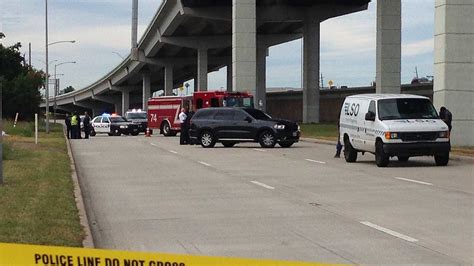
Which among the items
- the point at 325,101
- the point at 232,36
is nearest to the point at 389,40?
the point at 232,36

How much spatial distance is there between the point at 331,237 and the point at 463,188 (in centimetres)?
703

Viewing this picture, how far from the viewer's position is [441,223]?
11508 mm

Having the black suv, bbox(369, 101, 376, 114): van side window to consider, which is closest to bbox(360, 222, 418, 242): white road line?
bbox(369, 101, 376, 114): van side window

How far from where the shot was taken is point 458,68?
30.6 meters

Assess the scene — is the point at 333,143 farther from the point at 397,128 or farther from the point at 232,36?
the point at 232,36

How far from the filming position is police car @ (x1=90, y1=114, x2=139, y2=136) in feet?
191

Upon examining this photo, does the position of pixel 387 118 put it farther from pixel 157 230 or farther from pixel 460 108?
pixel 157 230

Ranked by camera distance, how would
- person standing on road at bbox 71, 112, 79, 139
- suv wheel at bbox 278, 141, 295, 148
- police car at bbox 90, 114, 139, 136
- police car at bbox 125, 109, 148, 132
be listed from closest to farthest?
1. suv wheel at bbox 278, 141, 295, 148
2. person standing on road at bbox 71, 112, 79, 139
3. police car at bbox 90, 114, 139, 136
4. police car at bbox 125, 109, 148, 132

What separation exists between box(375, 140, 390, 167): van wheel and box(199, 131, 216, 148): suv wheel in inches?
519

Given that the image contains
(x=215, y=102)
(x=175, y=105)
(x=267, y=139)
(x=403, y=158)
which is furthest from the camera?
(x=175, y=105)

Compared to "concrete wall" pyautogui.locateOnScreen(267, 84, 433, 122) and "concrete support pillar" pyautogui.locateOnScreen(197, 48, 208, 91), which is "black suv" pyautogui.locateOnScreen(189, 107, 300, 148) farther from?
"concrete support pillar" pyautogui.locateOnScreen(197, 48, 208, 91)

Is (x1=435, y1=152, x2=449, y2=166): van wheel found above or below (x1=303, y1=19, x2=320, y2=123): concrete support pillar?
below

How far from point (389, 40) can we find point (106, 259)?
5162cm

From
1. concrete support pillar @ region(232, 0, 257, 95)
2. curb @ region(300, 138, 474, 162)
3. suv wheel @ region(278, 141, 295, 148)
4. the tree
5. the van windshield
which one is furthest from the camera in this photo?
the tree
